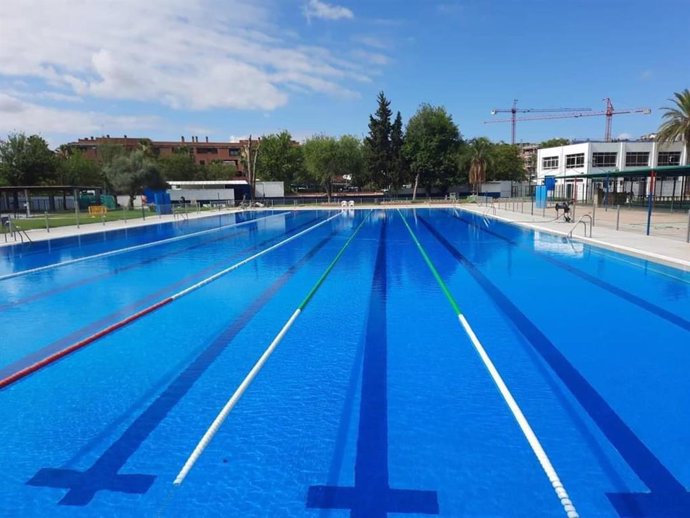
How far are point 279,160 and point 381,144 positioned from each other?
67.7 feet

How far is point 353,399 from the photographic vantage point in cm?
493

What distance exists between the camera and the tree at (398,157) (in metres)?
54.3

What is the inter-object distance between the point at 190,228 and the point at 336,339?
21487mm

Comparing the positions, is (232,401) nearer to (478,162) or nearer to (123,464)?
(123,464)

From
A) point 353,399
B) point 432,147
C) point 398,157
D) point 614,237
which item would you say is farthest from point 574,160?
point 353,399

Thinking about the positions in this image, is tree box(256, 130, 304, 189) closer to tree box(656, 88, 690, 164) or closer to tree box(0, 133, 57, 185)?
tree box(0, 133, 57, 185)

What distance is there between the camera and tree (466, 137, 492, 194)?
5338cm

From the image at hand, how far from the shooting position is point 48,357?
6242 mm

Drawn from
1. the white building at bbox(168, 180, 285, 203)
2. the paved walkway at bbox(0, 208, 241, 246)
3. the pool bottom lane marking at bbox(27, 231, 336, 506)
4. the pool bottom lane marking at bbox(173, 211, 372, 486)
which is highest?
the white building at bbox(168, 180, 285, 203)

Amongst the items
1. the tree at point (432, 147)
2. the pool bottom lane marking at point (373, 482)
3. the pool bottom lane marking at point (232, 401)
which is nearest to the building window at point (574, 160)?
the tree at point (432, 147)

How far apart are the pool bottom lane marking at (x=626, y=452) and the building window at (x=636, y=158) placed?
181ft

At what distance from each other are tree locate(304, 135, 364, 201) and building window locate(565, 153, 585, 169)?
25768 millimetres

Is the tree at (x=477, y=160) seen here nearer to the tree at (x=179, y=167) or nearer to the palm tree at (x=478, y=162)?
the palm tree at (x=478, y=162)

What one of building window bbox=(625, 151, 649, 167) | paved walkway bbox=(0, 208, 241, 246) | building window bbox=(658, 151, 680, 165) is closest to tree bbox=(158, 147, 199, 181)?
paved walkway bbox=(0, 208, 241, 246)
